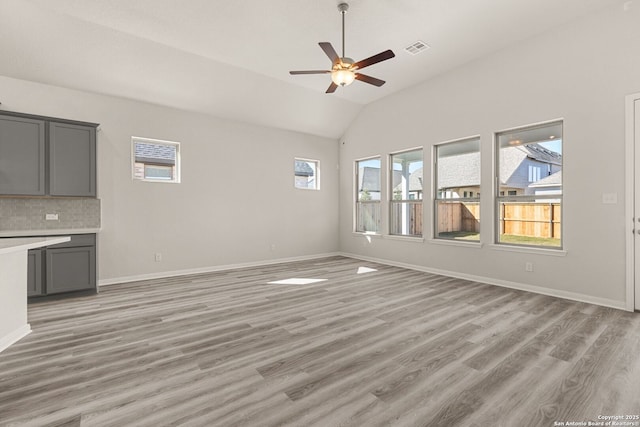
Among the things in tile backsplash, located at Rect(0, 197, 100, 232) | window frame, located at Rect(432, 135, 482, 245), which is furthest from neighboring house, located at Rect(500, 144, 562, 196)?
tile backsplash, located at Rect(0, 197, 100, 232)

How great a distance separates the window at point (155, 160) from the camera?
5.14 m

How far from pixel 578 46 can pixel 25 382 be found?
653 cm

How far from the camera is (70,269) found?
4.07 metres

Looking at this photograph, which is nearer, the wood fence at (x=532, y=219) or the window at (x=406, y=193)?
the wood fence at (x=532, y=219)

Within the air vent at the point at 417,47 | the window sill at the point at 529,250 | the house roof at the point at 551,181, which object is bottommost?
the window sill at the point at 529,250

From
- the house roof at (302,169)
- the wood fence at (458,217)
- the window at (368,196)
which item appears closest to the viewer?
the wood fence at (458,217)

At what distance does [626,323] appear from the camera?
3.03 meters

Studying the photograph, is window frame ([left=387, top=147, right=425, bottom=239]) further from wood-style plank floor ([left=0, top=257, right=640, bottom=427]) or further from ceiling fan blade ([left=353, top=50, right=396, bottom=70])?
ceiling fan blade ([left=353, top=50, right=396, bottom=70])

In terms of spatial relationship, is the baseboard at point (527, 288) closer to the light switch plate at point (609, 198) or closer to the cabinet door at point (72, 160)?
the light switch plate at point (609, 198)

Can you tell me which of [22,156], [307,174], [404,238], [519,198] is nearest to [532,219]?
[519,198]

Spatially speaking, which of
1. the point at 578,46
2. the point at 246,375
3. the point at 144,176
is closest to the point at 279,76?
the point at 144,176

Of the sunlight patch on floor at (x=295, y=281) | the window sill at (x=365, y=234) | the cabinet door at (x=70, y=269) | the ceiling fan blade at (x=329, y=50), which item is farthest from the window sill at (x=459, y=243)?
the cabinet door at (x=70, y=269)

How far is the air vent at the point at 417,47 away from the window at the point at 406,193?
187 cm

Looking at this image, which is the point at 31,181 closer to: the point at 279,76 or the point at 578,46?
the point at 279,76
